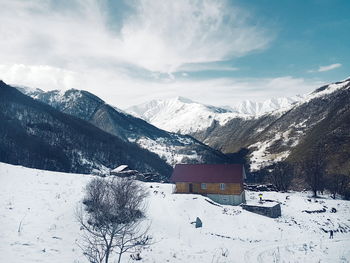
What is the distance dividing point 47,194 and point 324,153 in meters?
157

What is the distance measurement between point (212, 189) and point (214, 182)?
57.4 inches

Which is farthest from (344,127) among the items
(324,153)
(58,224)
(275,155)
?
(58,224)

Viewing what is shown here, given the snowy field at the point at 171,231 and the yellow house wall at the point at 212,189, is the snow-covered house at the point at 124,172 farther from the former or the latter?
the snowy field at the point at 171,231

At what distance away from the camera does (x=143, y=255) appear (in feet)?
60.1

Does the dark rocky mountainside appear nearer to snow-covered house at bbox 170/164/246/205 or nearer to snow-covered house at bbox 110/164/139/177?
snow-covered house at bbox 110/164/139/177

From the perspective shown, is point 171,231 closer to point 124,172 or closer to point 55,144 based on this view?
point 124,172

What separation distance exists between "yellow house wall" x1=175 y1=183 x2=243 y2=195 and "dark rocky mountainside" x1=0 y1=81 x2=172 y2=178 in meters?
93.0

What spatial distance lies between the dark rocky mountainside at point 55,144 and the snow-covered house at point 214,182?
93.0 m

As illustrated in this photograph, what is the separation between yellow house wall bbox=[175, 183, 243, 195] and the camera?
160 ft

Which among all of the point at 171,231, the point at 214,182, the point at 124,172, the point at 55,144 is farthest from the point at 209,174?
the point at 55,144

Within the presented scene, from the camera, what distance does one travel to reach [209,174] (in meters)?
51.8

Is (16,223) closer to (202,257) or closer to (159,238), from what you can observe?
(159,238)

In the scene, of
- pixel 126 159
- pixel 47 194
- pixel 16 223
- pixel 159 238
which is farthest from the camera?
pixel 126 159

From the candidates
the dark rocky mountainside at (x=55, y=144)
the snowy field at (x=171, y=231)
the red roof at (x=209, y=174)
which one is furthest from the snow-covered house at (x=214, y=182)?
the dark rocky mountainside at (x=55, y=144)
